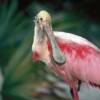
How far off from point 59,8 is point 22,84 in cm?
44

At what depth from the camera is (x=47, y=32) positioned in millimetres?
1816

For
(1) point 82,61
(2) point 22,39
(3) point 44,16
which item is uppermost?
(3) point 44,16

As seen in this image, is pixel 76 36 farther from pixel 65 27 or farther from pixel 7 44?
pixel 7 44

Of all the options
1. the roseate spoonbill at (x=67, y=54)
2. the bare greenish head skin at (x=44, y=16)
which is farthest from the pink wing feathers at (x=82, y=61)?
the bare greenish head skin at (x=44, y=16)

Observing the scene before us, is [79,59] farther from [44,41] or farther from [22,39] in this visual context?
[22,39]

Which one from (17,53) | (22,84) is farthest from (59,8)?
(22,84)

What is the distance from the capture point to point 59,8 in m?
1.91

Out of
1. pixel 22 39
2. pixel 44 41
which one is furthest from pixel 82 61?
pixel 22 39

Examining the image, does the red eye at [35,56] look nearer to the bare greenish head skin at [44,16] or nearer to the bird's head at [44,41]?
the bird's head at [44,41]

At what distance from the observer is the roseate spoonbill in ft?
5.94

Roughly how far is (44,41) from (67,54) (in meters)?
0.13

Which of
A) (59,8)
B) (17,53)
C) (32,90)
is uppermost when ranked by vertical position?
(59,8)

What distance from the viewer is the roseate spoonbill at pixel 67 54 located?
1.81m

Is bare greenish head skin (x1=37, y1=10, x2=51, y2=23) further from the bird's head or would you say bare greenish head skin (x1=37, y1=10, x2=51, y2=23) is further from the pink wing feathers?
the pink wing feathers
